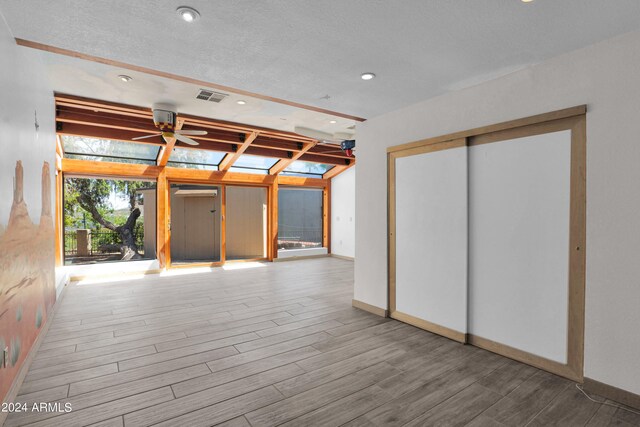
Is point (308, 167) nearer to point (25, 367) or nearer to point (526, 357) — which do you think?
point (526, 357)

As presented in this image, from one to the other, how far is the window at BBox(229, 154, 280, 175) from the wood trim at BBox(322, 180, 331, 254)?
6.76 feet

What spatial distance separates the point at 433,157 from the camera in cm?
355

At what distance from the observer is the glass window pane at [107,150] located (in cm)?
637

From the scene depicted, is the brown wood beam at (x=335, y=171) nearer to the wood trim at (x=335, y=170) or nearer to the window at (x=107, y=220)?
the wood trim at (x=335, y=170)

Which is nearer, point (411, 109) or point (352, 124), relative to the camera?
point (411, 109)

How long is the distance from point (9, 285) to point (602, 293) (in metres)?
4.19

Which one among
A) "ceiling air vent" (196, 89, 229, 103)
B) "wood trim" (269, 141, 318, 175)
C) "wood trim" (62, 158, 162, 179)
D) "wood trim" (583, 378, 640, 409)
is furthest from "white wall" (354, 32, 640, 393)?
"wood trim" (62, 158, 162, 179)

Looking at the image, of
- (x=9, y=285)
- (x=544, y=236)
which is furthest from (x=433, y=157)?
(x=9, y=285)

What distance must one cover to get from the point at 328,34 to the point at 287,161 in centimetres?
604

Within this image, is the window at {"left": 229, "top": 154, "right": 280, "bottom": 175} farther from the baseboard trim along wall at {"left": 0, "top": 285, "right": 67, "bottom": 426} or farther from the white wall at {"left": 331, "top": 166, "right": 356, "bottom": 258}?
the baseboard trim along wall at {"left": 0, "top": 285, "right": 67, "bottom": 426}

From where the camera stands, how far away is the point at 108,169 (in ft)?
22.0

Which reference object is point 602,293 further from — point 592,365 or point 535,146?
point 535,146

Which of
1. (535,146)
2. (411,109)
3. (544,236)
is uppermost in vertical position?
(411,109)

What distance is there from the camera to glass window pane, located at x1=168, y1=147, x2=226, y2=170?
734cm
